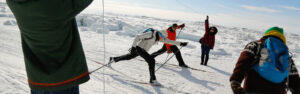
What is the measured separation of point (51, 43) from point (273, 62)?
1.89 meters

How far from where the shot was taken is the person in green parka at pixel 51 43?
0.98 m

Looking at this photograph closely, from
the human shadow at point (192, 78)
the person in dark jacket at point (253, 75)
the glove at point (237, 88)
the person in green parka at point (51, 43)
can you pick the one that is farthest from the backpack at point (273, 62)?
the human shadow at point (192, 78)

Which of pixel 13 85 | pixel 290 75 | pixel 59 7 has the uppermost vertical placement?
pixel 59 7

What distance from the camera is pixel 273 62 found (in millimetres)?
1873

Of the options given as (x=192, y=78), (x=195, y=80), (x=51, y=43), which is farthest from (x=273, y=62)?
(x=192, y=78)

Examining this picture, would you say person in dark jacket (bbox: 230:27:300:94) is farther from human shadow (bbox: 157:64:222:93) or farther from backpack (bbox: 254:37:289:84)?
human shadow (bbox: 157:64:222:93)

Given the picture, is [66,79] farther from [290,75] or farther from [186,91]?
[186,91]

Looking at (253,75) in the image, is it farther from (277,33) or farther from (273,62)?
(277,33)

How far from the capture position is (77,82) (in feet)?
4.11

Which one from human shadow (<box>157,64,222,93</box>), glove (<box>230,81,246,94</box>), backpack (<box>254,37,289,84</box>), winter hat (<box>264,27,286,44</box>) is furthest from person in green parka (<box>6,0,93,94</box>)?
human shadow (<box>157,64,222,93</box>)

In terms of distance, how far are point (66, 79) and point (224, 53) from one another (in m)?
9.52

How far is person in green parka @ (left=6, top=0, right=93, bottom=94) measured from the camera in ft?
3.21

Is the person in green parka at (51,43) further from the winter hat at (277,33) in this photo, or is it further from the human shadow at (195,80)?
the human shadow at (195,80)

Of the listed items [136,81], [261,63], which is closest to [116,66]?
[136,81]
